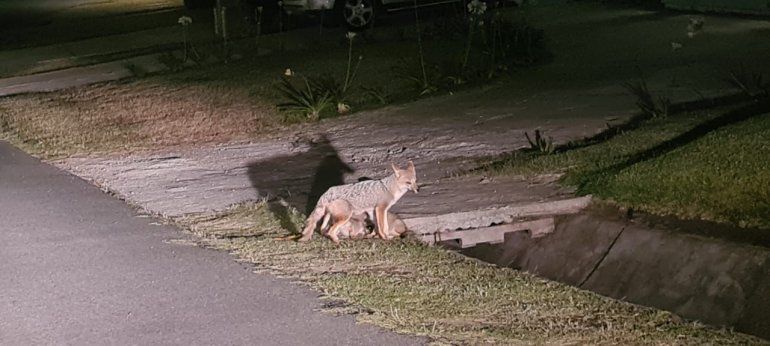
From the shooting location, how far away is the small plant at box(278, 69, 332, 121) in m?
13.5

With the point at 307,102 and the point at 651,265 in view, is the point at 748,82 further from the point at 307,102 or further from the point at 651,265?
the point at 651,265

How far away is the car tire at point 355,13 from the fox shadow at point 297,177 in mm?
7975

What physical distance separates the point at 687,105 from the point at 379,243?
4822mm

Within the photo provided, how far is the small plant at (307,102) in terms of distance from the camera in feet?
44.4

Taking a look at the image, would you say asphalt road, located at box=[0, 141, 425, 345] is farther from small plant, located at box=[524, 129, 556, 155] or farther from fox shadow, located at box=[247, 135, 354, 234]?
small plant, located at box=[524, 129, 556, 155]

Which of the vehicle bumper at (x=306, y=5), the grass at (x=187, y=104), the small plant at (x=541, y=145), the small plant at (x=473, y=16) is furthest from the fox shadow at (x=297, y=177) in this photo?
the vehicle bumper at (x=306, y=5)

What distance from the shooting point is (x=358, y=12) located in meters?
20.2

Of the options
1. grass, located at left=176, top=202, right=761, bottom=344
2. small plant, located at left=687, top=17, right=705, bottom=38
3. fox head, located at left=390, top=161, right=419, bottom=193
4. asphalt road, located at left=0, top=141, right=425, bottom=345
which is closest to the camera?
grass, located at left=176, top=202, right=761, bottom=344

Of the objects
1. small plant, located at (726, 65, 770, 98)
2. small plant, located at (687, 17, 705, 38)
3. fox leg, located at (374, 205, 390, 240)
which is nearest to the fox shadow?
fox leg, located at (374, 205, 390, 240)

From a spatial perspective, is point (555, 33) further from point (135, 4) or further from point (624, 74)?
point (135, 4)

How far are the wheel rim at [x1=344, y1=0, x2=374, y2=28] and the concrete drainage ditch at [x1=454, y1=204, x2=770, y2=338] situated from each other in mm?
11412

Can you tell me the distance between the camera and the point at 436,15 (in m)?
20.8

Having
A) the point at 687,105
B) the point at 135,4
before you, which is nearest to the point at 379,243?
the point at 687,105

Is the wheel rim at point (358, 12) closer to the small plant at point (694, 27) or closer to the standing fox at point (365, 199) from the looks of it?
the small plant at point (694, 27)
